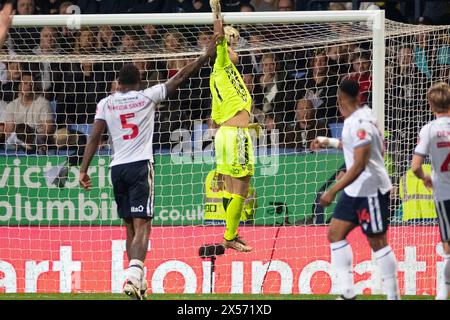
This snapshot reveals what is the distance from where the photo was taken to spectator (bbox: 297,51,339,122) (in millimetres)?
15305

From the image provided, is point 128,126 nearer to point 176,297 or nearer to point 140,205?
point 140,205

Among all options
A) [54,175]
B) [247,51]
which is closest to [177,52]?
[247,51]

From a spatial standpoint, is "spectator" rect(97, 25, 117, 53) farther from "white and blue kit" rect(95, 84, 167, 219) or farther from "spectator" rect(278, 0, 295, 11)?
"white and blue kit" rect(95, 84, 167, 219)

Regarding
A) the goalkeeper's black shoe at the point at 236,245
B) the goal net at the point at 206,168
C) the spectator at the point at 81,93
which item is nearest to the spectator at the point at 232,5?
the goal net at the point at 206,168

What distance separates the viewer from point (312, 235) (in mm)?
14844

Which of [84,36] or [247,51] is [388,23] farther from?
[84,36]

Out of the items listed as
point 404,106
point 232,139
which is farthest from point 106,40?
point 404,106

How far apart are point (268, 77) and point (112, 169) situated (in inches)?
158

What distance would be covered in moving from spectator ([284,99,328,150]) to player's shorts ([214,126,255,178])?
132 centimetres

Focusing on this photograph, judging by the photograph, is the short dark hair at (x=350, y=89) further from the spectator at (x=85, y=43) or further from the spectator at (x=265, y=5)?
the spectator at (x=265, y=5)

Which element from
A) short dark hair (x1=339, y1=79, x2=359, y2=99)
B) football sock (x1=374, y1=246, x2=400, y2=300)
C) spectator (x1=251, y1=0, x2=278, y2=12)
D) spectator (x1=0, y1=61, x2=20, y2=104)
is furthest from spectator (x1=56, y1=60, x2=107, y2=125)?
football sock (x1=374, y1=246, x2=400, y2=300)

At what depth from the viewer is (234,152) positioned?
543 inches

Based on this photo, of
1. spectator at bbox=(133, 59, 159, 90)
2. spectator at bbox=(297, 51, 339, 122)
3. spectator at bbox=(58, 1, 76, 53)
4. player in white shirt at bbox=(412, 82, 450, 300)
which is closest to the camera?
player in white shirt at bbox=(412, 82, 450, 300)

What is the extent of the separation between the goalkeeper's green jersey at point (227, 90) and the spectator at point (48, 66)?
263cm
